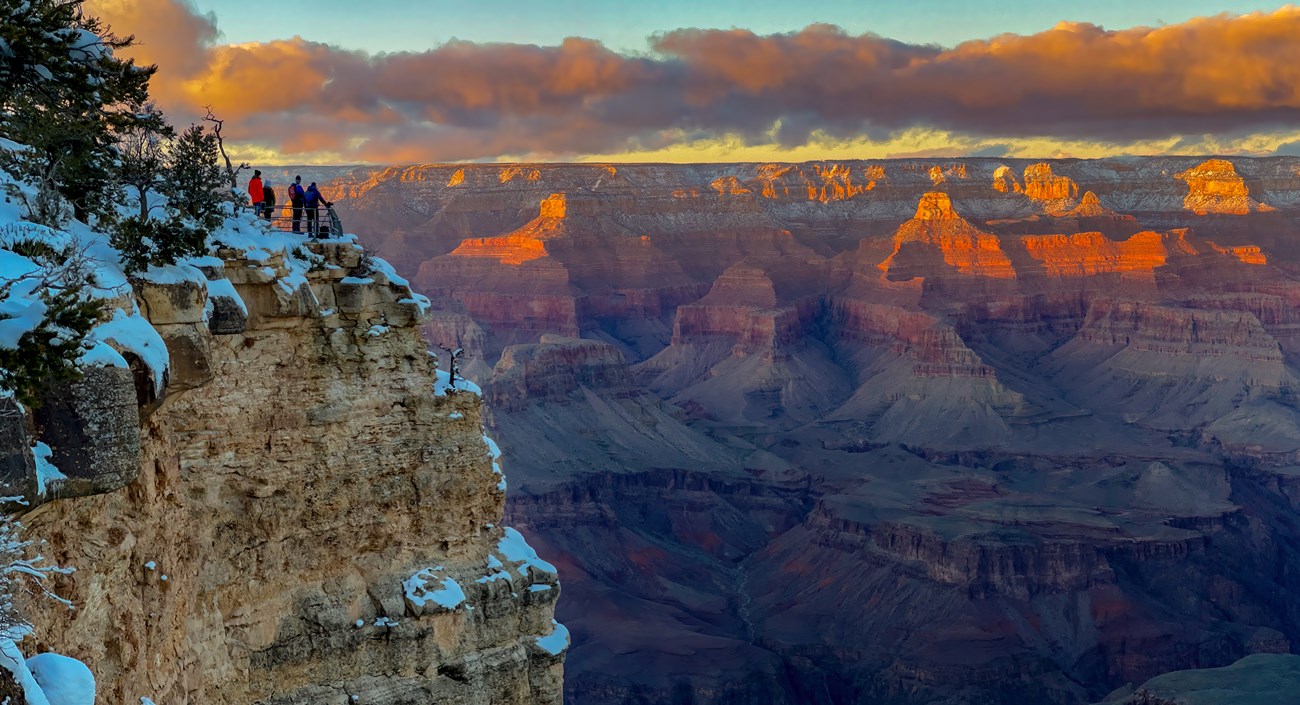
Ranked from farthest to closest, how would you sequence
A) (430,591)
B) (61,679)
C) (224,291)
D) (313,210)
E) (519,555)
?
(519,555) < (313,210) < (430,591) < (224,291) < (61,679)

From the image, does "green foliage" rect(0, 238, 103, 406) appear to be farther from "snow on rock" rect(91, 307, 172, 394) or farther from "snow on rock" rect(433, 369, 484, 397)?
"snow on rock" rect(433, 369, 484, 397)

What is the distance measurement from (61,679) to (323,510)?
8.66 metres

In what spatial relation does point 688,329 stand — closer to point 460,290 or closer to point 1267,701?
point 460,290

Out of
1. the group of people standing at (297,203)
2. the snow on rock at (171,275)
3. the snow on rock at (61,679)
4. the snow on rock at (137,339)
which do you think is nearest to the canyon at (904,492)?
the group of people standing at (297,203)

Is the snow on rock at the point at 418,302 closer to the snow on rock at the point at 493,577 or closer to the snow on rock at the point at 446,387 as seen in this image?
the snow on rock at the point at 446,387

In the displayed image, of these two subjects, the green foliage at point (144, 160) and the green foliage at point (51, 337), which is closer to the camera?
the green foliage at point (51, 337)

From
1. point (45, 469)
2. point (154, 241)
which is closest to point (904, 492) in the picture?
point (154, 241)

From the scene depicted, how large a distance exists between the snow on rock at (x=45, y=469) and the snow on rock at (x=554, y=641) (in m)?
10.4

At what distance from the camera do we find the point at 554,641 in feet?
Answer: 63.3

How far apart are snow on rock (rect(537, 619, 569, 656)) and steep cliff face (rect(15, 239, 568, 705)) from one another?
1.1 inches

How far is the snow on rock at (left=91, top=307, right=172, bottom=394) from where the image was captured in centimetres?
1016

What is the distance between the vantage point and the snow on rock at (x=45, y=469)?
8898 millimetres

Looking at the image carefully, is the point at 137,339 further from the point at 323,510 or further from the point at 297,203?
the point at 297,203

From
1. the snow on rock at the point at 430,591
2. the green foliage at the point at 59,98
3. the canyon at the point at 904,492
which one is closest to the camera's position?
the green foliage at the point at 59,98
